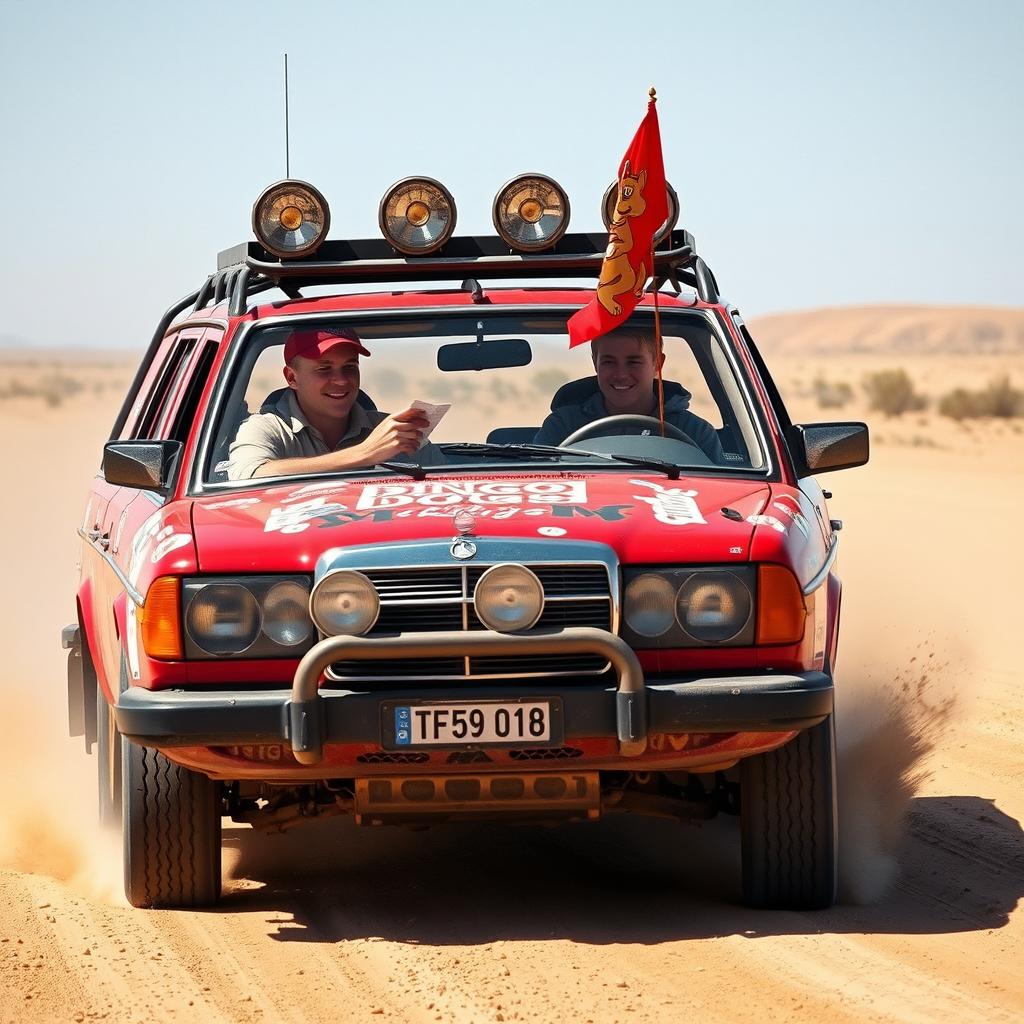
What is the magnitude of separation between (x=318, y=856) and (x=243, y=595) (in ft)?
5.31

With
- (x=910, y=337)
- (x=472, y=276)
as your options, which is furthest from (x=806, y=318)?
(x=472, y=276)

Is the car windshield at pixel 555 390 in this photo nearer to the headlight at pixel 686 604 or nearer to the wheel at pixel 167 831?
the headlight at pixel 686 604

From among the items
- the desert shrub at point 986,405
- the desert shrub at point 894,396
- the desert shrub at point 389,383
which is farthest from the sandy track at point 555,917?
the desert shrub at point 894,396

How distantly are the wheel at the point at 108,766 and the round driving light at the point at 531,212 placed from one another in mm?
2045

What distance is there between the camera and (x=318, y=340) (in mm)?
6258

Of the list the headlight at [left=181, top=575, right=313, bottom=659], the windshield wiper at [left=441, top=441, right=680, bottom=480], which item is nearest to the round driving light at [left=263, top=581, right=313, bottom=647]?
the headlight at [left=181, top=575, right=313, bottom=659]

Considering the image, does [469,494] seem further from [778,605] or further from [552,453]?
[778,605]

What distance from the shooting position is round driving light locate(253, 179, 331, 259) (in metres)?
6.34

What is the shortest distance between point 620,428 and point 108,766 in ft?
6.68

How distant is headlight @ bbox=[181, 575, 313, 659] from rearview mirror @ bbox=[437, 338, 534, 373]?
1.58 m

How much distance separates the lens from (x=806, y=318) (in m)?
163

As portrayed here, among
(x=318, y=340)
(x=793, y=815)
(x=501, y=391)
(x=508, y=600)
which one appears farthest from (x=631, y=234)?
(x=501, y=391)

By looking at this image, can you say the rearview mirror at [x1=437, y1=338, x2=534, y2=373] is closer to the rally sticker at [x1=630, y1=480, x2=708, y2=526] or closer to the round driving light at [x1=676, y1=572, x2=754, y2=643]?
the rally sticker at [x1=630, y1=480, x2=708, y2=526]

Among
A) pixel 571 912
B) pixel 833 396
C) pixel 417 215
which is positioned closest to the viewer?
pixel 571 912
